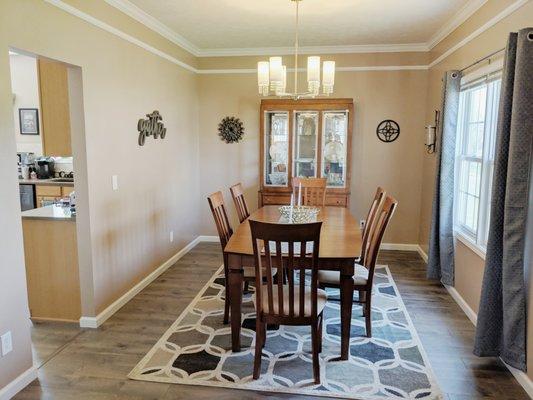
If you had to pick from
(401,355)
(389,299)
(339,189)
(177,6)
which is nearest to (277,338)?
(401,355)

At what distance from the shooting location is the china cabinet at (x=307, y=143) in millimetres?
5152

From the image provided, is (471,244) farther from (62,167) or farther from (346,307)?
(62,167)

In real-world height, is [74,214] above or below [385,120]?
below

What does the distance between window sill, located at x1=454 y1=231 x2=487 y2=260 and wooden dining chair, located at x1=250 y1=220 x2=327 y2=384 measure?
57.7 inches

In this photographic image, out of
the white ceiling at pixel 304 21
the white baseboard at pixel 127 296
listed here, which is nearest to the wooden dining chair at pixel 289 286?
the white baseboard at pixel 127 296

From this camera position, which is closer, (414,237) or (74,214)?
(74,214)

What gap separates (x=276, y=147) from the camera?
535 cm

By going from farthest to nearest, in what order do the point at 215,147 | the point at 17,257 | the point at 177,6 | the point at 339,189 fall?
the point at 215,147, the point at 339,189, the point at 177,6, the point at 17,257

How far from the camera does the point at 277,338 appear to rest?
3.04m

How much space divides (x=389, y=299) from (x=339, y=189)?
5.92 feet

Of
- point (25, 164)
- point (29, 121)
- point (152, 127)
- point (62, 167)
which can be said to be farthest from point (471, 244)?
point (29, 121)

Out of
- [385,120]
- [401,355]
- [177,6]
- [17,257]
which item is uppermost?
[177,6]

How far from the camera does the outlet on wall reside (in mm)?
2295

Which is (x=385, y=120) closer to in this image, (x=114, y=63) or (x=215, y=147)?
(x=215, y=147)
